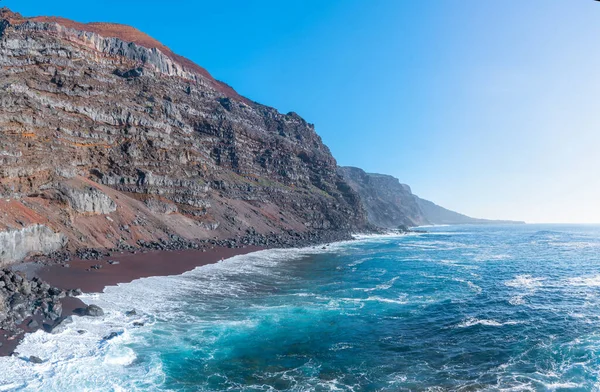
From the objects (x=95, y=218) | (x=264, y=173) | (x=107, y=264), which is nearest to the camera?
A: (x=107, y=264)

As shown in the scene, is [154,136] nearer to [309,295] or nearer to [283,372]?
[309,295]

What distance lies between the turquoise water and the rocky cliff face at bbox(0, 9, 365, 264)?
18.3 metres

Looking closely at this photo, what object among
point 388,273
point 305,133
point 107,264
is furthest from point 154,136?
point 305,133

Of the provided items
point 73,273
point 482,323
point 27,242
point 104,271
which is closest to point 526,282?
point 482,323

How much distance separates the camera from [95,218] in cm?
4559

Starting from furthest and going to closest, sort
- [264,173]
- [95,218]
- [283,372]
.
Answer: [264,173] < [95,218] < [283,372]

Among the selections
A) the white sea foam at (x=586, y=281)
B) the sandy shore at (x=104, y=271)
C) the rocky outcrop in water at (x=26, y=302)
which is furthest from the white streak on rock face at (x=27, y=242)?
the white sea foam at (x=586, y=281)

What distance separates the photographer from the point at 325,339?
1938 cm

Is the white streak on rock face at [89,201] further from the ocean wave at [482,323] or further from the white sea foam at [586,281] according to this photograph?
the white sea foam at [586,281]

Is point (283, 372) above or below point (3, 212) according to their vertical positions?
below

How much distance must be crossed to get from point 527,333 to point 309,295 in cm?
1562

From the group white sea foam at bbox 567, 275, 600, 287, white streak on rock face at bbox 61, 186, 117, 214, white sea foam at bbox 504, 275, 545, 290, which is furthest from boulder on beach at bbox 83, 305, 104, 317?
white sea foam at bbox 567, 275, 600, 287

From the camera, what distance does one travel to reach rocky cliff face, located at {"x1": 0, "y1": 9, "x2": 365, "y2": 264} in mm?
41656

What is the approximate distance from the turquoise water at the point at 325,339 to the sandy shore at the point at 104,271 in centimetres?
116
